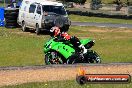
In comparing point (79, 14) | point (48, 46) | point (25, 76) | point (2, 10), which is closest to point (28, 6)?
point (2, 10)

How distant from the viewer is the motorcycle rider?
1367 centimetres

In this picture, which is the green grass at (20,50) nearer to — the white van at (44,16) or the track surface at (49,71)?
the white van at (44,16)

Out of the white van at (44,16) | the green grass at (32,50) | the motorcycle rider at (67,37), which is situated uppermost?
the motorcycle rider at (67,37)

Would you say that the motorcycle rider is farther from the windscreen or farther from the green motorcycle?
the windscreen

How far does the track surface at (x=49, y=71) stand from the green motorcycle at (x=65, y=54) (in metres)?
0.67

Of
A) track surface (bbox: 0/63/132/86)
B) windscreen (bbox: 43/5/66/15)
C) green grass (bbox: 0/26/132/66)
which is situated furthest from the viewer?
windscreen (bbox: 43/5/66/15)

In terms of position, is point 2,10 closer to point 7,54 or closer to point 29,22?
point 29,22

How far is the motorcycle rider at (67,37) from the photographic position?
44.9 feet

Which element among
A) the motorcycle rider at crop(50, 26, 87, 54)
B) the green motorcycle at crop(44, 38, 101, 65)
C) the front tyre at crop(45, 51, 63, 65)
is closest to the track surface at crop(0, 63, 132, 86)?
the green motorcycle at crop(44, 38, 101, 65)

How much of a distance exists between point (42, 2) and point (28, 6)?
1582 mm

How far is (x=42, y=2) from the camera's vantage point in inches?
1125

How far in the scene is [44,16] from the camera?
27.6 m

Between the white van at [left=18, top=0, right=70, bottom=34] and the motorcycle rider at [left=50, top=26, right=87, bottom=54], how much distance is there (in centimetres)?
1374

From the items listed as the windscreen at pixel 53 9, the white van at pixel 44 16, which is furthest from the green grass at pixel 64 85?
the windscreen at pixel 53 9
